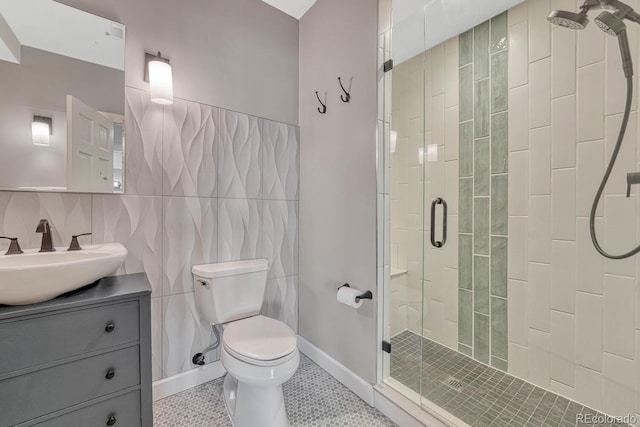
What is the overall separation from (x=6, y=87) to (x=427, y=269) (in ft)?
7.63

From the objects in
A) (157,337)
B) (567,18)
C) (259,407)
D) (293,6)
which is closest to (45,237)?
(157,337)

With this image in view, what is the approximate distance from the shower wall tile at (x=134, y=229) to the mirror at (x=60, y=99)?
0.27 ft

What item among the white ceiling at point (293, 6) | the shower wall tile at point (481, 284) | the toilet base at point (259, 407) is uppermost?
the white ceiling at point (293, 6)

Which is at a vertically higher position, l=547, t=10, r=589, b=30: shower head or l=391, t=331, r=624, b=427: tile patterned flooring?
l=547, t=10, r=589, b=30: shower head

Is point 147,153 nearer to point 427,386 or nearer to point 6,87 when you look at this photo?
point 6,87

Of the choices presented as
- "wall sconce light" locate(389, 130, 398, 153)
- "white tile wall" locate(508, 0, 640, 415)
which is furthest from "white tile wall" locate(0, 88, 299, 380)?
"white tile wall" locate(508, 0, 640, 415)

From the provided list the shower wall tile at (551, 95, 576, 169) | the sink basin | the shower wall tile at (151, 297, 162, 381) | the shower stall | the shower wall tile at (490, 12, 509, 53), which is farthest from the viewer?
the shower wall tile at (490, 12, 509, 53)

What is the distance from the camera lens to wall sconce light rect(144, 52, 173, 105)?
1516mm

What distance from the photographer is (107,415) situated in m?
1.11

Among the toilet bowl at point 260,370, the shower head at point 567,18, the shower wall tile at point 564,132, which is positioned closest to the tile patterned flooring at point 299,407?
the toilet bowl at point 260,370

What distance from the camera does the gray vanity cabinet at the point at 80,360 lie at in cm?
95

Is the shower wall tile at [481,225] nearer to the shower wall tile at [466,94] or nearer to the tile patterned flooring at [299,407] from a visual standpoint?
the shower wall tile at [466,94]

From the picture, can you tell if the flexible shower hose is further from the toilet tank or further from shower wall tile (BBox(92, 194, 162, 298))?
shower wall tile (BBox(92, 194, 162, 298))

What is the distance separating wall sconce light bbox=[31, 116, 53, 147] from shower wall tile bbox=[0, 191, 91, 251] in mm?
242
